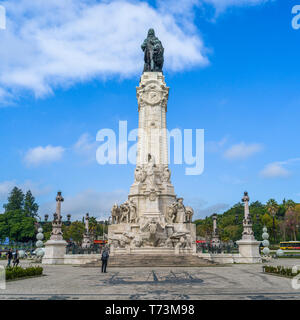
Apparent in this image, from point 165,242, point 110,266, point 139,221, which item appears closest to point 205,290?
point 110,266

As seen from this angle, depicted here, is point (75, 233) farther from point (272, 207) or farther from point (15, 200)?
point (272, 207)

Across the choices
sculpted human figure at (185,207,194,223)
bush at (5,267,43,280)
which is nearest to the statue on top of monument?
sculpted human figure at (185,207,194,223)

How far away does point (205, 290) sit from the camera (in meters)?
A: 12.4

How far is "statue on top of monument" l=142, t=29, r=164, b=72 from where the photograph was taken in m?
46.3

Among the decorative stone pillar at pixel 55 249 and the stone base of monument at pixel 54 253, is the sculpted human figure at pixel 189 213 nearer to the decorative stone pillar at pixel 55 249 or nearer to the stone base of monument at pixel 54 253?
the decorative stone pillar at pixel 55 249

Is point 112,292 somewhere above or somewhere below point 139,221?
below

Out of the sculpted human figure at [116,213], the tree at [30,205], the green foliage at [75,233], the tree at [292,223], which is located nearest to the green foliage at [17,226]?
the green foliage at [75,233]

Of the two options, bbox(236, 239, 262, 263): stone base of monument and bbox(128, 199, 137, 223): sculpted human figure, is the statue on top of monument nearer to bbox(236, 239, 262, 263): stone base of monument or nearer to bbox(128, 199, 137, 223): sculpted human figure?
bbox(128, 199, 137, 223): sculpted human figure

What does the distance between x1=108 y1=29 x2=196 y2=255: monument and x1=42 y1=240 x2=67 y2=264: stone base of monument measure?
505 cm

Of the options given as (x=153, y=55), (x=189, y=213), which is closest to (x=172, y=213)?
(x=189, y=213)

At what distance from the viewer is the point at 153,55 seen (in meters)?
46.5

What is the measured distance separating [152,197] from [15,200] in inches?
3321
